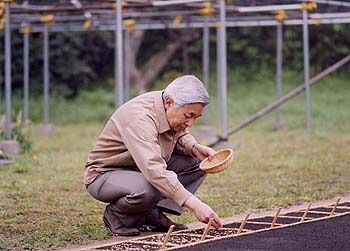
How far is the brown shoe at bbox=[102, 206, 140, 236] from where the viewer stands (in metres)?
5.99

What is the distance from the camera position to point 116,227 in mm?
6031

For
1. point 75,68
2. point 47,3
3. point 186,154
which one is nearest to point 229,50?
point 75,68

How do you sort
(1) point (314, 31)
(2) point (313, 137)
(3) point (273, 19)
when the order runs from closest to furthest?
1. (2) point (313, 137)
2. (3) point (273, 19)
3. (1) point (314, 31)

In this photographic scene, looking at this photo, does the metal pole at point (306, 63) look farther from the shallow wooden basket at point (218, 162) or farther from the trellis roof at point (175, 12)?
the shallow wooden basket at point (218, 162)

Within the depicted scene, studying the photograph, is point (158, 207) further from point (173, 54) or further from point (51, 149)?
point (173, 54)

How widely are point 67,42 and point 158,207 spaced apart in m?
14.3

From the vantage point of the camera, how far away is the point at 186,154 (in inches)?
246

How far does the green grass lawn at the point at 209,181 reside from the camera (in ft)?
21.3

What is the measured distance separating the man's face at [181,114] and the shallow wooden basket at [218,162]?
31 cm

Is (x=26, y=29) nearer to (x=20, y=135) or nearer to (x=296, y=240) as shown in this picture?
(x=20, y=135)

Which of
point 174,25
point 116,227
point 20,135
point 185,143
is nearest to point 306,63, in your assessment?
point 174,25

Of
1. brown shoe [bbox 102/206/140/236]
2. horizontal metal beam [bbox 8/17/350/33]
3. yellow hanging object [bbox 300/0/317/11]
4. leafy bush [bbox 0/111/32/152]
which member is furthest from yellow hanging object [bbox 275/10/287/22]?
brown shoe [bbox 102/206/140/236]

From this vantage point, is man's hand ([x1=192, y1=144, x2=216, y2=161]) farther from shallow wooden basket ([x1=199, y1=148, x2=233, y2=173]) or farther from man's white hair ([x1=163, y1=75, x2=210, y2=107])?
man's white hair ([x1=163, y1=75, x2=210, y2=107])

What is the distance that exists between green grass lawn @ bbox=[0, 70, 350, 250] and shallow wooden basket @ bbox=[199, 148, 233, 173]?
789mm
